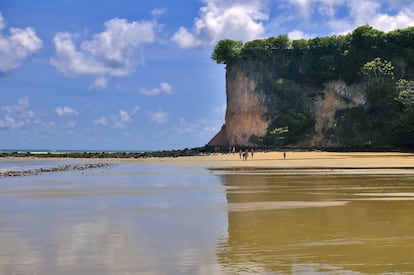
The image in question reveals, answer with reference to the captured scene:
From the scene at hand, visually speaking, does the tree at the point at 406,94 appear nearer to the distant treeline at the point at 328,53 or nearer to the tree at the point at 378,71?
the tree at the point at 378,71

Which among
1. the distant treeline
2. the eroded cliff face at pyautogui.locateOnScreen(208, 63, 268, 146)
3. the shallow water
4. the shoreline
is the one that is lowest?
the shallow water

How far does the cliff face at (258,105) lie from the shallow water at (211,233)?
65879 millimetres

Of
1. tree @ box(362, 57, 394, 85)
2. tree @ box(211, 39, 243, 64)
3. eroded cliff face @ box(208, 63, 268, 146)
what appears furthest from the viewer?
tree @ box(211, 39, 243, 64)

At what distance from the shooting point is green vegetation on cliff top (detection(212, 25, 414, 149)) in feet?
253

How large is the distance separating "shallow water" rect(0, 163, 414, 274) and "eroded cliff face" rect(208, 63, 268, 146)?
69538 mm

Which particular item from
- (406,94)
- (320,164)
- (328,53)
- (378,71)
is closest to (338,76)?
(328,53)

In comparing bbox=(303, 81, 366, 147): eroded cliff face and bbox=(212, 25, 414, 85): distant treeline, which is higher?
bbox=(212, 25, 414, 85): distant treeline

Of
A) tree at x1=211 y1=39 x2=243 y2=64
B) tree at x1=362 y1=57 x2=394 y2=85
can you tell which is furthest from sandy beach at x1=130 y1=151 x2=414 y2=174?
tree at x1=211 y1=39 x2=243 y2=64

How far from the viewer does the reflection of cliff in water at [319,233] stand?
25.1 feet

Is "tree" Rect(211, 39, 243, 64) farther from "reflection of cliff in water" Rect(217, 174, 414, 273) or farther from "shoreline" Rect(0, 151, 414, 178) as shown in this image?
"reflection of cliff in water" Rect(217, 174, 414, 273)

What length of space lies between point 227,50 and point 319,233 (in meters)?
80.2

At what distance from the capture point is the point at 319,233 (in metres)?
10.1


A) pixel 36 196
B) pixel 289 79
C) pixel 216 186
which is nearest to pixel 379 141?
pixel 289 79

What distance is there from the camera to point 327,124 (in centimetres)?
8325
